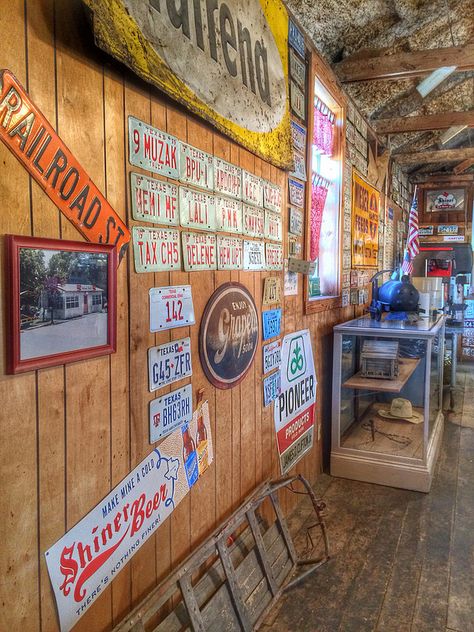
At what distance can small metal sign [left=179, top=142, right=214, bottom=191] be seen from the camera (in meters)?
1.68

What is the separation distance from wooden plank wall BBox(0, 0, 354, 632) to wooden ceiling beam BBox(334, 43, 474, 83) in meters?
2.12

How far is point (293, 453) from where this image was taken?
2.81 m

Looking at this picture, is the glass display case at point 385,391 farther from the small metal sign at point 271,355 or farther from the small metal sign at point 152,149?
the small metal sign at point 152,149

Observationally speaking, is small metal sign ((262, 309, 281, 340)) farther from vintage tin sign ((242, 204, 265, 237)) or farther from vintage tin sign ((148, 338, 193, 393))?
vintage tin sign ((148, 338, 193, 393))

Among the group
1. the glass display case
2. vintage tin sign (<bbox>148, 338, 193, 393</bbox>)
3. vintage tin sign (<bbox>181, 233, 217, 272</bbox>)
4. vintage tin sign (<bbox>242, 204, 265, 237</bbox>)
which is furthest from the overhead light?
vintage tin sign (<bbox>148, 338, 193, 393</bbox>)

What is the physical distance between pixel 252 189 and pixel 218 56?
60 centimetres

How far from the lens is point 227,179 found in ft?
6.48

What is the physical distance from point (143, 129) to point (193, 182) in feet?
1.02

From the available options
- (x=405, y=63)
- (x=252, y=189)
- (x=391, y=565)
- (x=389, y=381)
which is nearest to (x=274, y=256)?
(x=252, y=189)

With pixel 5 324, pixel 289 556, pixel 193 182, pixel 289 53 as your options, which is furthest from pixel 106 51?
pixel 289 556

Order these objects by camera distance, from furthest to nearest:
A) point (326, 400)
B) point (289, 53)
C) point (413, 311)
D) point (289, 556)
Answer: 1. point (413, 311)
2. point (326, 400)
3. point (289, 53)
4. point (289, 556)

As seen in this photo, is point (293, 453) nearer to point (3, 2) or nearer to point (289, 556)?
point (289, 556)

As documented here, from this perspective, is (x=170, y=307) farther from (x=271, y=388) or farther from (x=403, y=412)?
(x=403, y=412)

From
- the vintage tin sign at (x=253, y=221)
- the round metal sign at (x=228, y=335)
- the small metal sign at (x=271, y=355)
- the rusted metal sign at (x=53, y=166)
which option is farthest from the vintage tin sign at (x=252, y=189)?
the rusted metal sign at (x=53, y=166)
